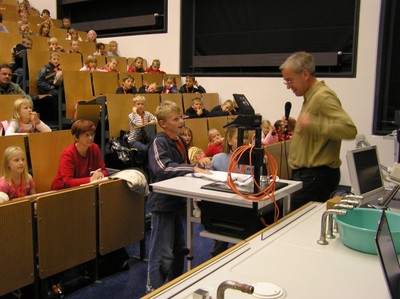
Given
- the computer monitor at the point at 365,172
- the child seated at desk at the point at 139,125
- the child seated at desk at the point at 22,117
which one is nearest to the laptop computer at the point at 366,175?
the computer monitor at the point at 365,172

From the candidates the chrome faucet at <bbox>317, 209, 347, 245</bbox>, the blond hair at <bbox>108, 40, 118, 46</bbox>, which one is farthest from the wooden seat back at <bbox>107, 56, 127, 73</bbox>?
the chrome faucet at <bbox>317, 209, 347, 245</bbox>

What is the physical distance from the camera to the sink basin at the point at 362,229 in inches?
57.7

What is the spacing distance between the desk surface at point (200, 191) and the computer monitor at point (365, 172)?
1.13ft

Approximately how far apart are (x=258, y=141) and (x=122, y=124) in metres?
3.21

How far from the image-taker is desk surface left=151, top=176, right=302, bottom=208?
6.34 feet

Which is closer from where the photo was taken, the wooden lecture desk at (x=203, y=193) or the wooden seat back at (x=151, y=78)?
the wooden lecture desk at (x=203, y=193)

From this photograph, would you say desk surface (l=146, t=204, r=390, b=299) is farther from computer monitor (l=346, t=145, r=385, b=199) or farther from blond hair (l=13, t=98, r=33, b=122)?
blond hair (l=13, t=98, r=33, b=122)

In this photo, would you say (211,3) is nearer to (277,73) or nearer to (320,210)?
(277,73)

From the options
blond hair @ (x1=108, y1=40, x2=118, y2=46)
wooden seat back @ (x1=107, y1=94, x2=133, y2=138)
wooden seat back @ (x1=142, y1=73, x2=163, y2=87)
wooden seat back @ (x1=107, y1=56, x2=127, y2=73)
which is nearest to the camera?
wooden seat back @ (x1=107, y1=94, x2=133, y2=138)

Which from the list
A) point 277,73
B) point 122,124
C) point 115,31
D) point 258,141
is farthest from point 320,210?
point 115,31

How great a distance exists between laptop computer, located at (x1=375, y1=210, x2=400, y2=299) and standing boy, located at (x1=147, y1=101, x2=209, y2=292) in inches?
49.1

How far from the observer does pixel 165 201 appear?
2.36 meters

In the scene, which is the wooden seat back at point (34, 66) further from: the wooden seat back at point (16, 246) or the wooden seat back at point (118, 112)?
the wooden seat back at point (16, 246)

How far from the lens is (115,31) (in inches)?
336
